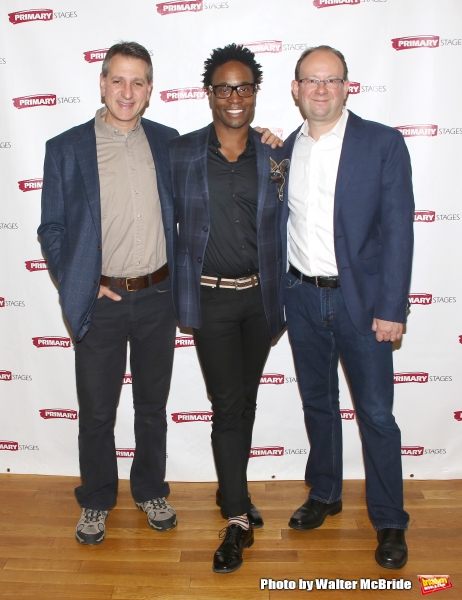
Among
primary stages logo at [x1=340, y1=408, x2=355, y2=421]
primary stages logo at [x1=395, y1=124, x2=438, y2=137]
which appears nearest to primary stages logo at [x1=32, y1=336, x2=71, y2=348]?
primary stages logo at [x1=340, y1=408, x2=355, y2=421]

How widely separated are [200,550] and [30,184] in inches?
78.1

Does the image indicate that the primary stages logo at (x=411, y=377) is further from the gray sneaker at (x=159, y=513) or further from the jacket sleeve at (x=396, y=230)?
the gray sneaker at (x=159, y=513)

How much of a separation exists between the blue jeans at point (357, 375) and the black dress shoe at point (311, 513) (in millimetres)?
310

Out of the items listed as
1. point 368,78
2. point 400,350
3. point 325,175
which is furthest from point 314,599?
point 368,78

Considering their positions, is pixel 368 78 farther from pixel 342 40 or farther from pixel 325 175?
pixel 325 175

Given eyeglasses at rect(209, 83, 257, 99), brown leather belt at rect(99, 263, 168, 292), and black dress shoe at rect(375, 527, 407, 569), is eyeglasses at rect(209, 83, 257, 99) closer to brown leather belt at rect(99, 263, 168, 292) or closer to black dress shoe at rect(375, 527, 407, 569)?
brown leather belt at rect(99, 263, 168, 292)

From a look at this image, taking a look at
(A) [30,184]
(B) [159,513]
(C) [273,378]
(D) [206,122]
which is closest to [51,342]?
(A) [30,184]

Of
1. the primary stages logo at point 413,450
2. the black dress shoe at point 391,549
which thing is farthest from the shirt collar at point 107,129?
the primary stages logo at point 413,450

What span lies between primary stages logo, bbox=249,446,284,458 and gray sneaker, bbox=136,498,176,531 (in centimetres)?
61

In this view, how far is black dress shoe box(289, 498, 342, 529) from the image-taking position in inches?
113

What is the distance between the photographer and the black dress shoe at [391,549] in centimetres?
Answer: 257

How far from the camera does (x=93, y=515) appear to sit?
9.46 ft

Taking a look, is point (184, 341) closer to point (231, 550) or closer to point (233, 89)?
point (231, 550)

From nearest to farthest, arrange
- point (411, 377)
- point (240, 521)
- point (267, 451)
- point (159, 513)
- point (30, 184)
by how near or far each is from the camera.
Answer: point (240, 521) → point (159, 513) → point (30, 184) → point (411, 377) → point (267, 451)
